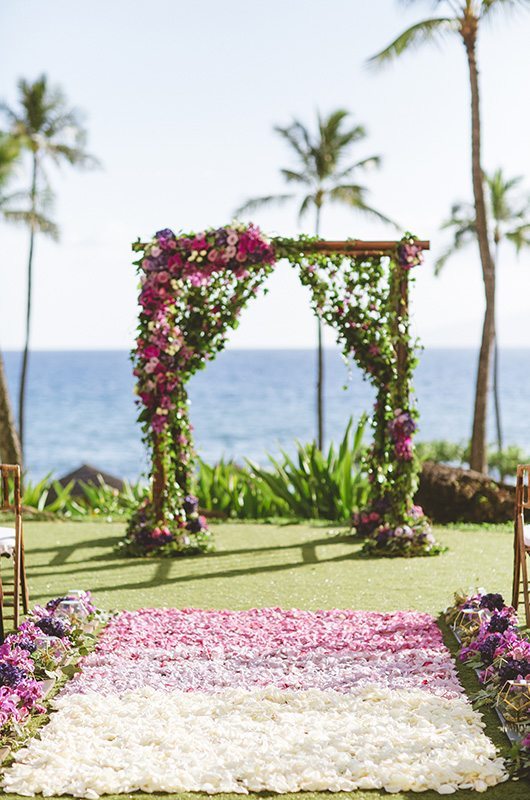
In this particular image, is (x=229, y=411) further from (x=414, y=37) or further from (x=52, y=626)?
(x=52, y=626)

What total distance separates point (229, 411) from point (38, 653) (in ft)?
160

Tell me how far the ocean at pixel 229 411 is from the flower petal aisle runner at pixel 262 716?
33059 mm

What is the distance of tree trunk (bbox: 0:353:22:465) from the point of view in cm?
1121

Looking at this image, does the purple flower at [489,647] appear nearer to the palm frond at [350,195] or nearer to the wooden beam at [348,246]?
the wooden beam at [348,246]

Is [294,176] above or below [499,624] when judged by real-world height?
above

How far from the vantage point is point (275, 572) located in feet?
21.3

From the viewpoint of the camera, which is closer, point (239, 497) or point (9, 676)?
point (9, 676)

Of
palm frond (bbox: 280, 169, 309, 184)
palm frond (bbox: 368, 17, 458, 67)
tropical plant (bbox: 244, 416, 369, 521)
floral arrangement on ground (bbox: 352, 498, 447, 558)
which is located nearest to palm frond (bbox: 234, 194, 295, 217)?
palm frond (bbox: 280, 169, 309, 184)

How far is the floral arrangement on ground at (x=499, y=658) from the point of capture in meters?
3.27

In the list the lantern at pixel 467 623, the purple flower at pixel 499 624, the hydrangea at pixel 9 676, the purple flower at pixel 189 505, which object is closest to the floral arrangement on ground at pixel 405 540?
the purple flower at pixel 189 505

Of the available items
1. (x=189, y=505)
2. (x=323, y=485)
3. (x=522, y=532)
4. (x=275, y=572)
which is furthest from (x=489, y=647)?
(x=323, y=485)

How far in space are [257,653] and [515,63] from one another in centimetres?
1303

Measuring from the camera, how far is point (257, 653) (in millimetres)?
4449

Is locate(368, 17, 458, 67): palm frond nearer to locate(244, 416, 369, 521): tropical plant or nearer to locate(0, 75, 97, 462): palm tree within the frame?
locate(244, 416, 369, 521): tropical plant
